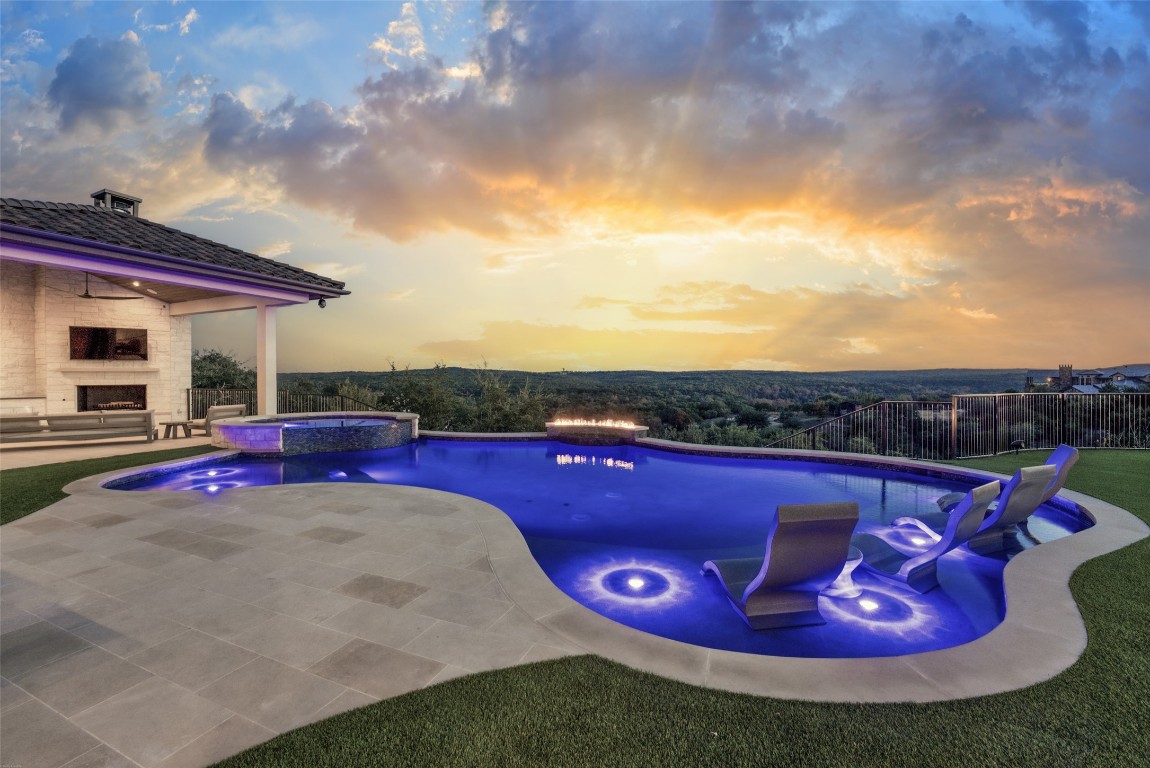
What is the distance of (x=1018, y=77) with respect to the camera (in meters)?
11.5

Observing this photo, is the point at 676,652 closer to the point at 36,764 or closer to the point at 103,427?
the point at 36,764

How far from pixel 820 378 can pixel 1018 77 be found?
38.8 metres

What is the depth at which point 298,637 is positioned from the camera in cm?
301

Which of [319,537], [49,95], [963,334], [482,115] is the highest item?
[49,95]

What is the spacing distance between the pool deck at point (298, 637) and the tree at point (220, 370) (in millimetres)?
19932

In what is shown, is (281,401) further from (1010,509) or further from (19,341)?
(1010,509)

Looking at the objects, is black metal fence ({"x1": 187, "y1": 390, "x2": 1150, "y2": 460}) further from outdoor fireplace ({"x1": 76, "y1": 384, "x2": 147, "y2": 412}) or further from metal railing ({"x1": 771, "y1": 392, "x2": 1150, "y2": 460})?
outdoor fireplace ({"x1": 76, "y1": 384, "x2": 147, "y2": 412})

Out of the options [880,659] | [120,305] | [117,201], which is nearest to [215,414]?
[120,305]

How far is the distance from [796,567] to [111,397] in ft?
61.8

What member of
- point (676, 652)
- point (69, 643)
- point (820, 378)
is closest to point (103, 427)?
point (69, 643)

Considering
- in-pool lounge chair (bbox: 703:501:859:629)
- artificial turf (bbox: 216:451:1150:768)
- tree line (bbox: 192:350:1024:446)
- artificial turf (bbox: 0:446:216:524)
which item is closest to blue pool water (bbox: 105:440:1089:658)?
in-pool lounge chair (bbox: 703:501:859:629)

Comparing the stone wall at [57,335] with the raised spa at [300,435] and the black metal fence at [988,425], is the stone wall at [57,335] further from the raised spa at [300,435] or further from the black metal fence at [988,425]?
the black metal fence at [988,425]

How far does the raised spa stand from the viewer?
35.9 feet

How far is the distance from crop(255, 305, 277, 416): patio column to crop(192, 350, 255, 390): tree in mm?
10565
